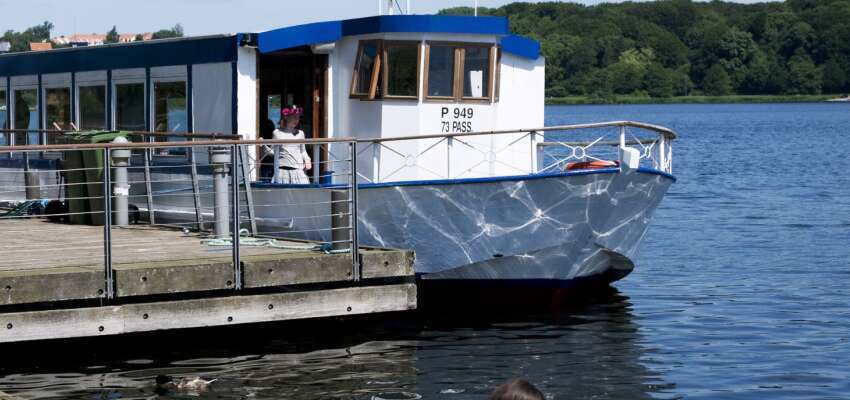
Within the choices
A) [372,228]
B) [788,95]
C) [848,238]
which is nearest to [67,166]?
[372,228]

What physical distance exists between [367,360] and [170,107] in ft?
20.1

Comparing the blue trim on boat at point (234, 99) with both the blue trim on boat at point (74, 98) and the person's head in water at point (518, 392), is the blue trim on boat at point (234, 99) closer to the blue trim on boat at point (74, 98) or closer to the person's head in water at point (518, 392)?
the blue trim on boat at point (74, 98)

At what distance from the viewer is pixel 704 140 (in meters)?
78.2

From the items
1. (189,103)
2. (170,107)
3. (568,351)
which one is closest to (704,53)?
(170,107)

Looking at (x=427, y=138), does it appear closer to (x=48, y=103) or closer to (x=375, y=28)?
(x=375, y=28)

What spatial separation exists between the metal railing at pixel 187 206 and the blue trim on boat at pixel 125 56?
4.12 ft

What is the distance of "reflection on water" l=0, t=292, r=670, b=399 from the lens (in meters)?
13.8

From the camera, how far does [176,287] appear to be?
1314 cm

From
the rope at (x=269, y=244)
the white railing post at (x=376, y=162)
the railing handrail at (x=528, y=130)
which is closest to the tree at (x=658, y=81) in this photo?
the white railing post at (x=376, y=162)

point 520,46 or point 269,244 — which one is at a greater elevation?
point 520,46

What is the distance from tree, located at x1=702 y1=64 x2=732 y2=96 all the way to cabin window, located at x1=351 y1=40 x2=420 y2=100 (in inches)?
6099

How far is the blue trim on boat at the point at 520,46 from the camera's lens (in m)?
18.6

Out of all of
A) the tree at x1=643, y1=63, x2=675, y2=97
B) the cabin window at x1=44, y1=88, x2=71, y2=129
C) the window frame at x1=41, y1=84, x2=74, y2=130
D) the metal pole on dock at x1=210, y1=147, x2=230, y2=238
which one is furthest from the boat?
the tree at x1=643, y1=63, x2=675, y2=97

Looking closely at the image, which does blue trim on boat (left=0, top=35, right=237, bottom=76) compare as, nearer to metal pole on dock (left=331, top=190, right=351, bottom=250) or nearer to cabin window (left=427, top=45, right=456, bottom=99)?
cabin window (left=427, top=45, right=456, bottom=99)
